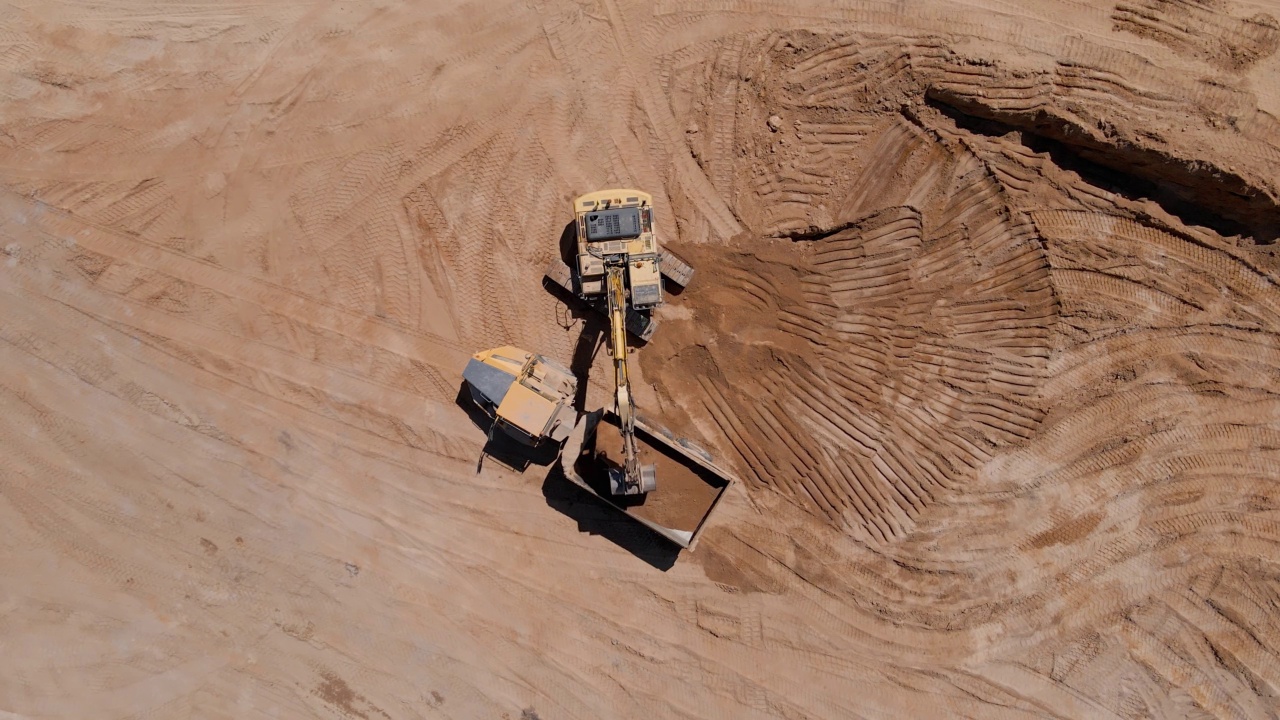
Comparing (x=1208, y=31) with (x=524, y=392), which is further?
(x=1208, y=31)

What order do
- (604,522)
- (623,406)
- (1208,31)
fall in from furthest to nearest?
(604,522)
(1208,31)
(623,406)

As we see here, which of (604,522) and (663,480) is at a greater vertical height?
(663,480)

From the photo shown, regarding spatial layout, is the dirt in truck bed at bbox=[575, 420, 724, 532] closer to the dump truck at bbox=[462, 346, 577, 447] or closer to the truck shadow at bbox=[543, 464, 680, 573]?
the truck shadow at bbox=[543, 464, 680, 573]

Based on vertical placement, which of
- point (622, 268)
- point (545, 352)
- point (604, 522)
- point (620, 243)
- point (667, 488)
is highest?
point (620, 243)

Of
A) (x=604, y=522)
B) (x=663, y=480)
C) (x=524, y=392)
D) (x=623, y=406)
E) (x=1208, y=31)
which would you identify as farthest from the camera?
(x=604, y=522)

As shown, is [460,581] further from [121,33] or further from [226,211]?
[121,33]

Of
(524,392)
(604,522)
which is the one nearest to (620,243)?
(524,392)

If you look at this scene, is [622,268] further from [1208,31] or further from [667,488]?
[1208,31]
